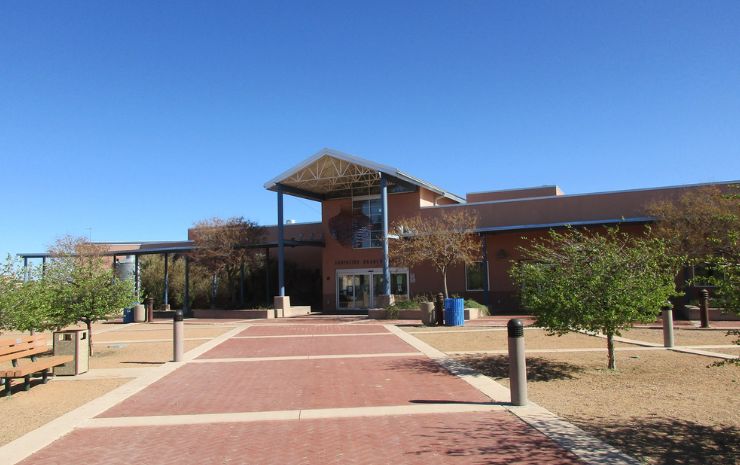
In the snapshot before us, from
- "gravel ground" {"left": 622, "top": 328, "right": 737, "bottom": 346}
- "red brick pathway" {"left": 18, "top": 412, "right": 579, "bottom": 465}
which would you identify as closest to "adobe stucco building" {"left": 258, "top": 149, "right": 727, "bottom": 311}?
"gravel ground" {"left": 622, "top": 328, "right": 737, "bottom": 346}

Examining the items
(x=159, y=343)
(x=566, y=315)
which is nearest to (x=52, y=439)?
(x=566, y=315)

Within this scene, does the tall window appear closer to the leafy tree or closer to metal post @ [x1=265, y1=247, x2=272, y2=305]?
metal post @ [x1=265, y1=247, x2=272, y2=305]

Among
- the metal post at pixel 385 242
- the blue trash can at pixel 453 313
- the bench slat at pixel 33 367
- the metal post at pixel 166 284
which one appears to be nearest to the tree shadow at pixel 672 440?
the bench slat at pixel 33 367

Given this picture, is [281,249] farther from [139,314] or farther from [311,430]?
[311,430]

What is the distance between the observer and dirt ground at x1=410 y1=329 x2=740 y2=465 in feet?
19.6

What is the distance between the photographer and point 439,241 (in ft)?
85.9

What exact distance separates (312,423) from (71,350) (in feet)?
22.4

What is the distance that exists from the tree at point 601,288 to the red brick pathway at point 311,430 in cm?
223

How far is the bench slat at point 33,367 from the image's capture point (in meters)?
9.26

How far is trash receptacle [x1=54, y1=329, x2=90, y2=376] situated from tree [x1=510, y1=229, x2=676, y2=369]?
8945 millimetres

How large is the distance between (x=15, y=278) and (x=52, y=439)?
27.8 ft

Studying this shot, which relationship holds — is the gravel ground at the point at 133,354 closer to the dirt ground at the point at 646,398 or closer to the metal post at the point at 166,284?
the dirt ground at the point at 646,398

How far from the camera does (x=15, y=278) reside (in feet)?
44.3

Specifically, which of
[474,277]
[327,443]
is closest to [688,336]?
[327,443]
